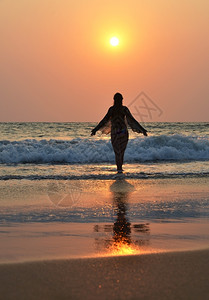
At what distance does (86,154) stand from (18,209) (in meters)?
11.8

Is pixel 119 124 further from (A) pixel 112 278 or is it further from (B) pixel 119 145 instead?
(A) pixel 112 278

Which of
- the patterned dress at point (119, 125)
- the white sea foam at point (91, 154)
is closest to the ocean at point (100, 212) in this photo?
the patterned dress at point (119, 125)

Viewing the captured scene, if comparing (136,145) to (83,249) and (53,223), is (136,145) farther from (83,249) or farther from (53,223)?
(83,249)

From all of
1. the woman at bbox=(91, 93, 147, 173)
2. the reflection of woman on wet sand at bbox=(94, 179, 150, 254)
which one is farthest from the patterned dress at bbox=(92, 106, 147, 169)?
the reflection of woman on wet sand at bbox=(94, 179, 150, 254)

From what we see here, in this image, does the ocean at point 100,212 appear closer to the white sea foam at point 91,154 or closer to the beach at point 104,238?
the beach at point 104,238

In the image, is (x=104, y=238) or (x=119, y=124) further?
(x=119, y=124)

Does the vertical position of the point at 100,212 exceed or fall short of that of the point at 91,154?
it falls short

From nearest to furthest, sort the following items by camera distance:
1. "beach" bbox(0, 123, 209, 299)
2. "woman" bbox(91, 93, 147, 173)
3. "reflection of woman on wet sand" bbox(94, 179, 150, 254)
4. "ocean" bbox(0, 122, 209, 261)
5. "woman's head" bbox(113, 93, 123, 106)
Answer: "beach" bbox(0, 123, 209, 299), "reflection of woman on wet sand" bbox(94, 179, 150, 254), "ocean" bbox(0, 122, 209, 261), "woman's head" bbox(113, 93, 123, 106), "woman" bbox(91, 93, 147, 173)

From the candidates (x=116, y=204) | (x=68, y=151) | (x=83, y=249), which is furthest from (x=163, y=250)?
(x=68, y=151)

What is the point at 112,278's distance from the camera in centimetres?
308

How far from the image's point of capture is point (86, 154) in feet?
58.9

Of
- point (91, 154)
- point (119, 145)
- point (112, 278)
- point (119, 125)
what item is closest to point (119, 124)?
point (119, 125)

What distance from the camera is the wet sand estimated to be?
280 cm

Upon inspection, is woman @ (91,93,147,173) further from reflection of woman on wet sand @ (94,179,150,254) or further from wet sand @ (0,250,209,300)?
wet sand @ (0,250,209,300)
